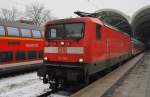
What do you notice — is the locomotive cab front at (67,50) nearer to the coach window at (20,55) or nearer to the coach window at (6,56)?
the coach window at (6,56)

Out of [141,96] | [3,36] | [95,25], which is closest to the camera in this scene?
[141,96]

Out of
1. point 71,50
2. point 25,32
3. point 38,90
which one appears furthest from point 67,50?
point 25,32

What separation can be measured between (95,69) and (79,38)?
67.3 inches

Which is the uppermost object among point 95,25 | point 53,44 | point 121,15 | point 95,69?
point 121,15

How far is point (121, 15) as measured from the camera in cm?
5162

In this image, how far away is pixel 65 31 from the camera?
37.2 feet

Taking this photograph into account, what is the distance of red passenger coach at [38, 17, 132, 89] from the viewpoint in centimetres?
1064

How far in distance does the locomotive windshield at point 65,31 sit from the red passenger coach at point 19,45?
13.1ft

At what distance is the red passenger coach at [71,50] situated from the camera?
34.9 feet

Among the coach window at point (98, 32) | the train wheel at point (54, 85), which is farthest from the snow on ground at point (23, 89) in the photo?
the coach window at point (98, 32)

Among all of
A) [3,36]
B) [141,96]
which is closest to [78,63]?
[141,96]

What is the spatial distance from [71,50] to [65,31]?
3.08 feet

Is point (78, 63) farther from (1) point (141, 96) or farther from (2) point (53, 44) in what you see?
(1) point (141, 96)

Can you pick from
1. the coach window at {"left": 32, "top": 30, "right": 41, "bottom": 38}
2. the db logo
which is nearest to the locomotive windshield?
the db logo
